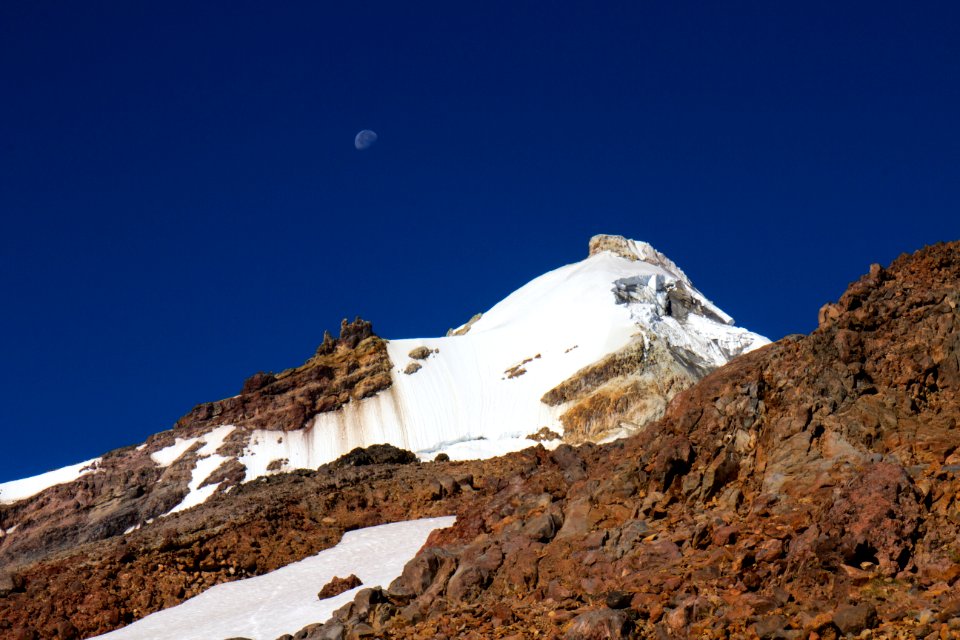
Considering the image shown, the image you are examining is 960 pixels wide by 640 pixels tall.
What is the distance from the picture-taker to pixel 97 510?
61.4 meters

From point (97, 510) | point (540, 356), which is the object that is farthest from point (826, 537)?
point (540, 356)

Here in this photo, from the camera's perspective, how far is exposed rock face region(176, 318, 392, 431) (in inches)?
2985

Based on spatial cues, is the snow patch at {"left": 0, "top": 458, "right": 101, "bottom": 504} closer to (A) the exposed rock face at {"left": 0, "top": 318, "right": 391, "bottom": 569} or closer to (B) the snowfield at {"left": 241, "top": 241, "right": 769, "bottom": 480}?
(A) the exposed rock face at {"left": 0, "top": 318, "right": 391, "bottom": 569}

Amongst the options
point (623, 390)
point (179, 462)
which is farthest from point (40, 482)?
point (623, 390)

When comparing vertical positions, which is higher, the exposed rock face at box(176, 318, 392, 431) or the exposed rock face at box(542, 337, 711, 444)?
the exposed rock face at box(176, 318, 392, 431)

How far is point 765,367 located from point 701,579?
467 cm

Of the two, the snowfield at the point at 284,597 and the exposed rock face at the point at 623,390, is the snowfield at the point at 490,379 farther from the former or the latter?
the snowfield at the point at 284,597

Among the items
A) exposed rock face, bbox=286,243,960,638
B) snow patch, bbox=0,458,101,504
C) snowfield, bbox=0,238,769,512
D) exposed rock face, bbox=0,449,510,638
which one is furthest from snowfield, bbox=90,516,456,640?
snow patch, bbox=0,458,101,504

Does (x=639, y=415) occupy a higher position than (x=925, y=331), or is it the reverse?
(x=639, y=415)

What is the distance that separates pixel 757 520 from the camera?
12.8 m

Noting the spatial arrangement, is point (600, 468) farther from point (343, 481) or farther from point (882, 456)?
point (343, 481)

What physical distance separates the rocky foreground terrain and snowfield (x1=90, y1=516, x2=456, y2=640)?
106 centimetres

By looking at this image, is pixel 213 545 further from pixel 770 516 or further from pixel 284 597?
pixel 770 516

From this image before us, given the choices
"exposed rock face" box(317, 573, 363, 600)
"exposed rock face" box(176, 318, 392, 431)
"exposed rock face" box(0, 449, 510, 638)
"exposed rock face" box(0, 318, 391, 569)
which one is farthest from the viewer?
"exposed rock face" box(176, 318, 392, 431)
